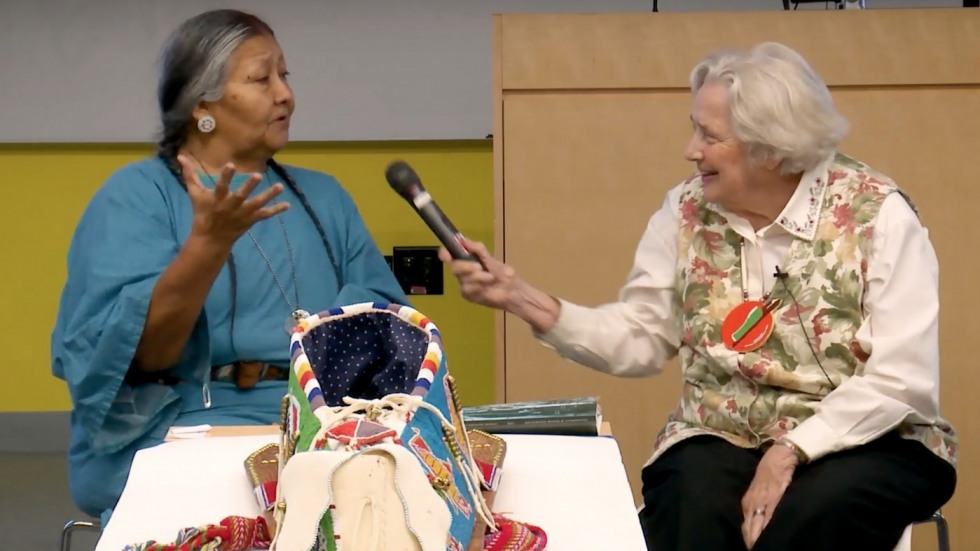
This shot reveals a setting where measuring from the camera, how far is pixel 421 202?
67.2 inches

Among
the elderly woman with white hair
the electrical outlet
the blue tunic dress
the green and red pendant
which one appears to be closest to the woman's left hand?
the elderly woman with white hair

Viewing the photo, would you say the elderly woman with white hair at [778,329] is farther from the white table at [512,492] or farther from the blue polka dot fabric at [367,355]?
the blue polka dot fabric at [367,355]

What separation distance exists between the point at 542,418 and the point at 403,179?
15.3 inches

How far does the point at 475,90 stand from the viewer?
11.0 ft

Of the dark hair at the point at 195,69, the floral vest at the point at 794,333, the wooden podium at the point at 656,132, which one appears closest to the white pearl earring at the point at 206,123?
the dark hair at the point at 195,69

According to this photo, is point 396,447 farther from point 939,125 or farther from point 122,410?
point 939,125

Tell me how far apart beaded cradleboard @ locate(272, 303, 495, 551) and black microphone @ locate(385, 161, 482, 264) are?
1.20 feet

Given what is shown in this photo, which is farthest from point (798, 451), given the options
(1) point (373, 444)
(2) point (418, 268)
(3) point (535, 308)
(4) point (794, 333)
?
(2) point (418, 268)

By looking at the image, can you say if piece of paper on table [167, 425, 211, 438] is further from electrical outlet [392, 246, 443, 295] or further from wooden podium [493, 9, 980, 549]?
electrical outlet [392, 246, 443, 295]

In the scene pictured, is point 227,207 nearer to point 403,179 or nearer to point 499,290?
point 403,179

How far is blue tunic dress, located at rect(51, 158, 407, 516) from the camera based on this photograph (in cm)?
186

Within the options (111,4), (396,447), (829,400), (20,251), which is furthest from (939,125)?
(20,251)

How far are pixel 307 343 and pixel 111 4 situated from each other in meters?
2.36

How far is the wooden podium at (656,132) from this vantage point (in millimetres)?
2580
